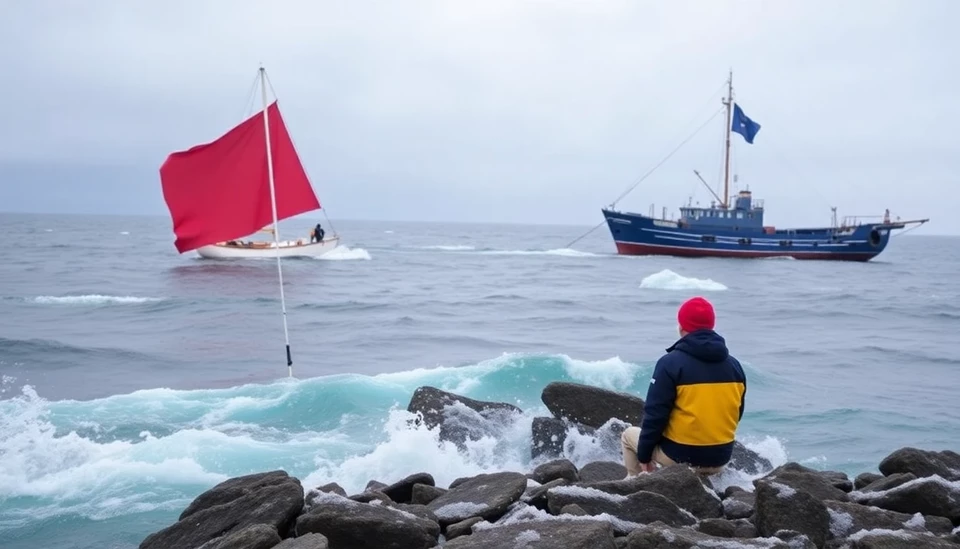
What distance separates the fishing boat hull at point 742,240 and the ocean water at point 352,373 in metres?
20.2

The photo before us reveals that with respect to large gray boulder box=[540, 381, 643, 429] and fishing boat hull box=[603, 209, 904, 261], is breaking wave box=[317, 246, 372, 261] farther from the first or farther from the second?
large gray boulder box=[540, 381, 643, 429]

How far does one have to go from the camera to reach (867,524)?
189 inches

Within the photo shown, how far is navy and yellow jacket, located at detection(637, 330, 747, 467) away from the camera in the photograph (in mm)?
5090

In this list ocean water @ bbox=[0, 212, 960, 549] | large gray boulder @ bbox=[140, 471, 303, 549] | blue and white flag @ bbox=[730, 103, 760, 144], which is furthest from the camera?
blue and white flag @ bbox=[730, 103, 760, 144]

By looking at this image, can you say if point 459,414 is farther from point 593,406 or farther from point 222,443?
point 222,443

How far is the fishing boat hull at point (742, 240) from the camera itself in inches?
2256

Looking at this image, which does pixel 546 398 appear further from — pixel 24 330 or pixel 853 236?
pixel 853 236

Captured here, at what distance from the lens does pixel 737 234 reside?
188 ft

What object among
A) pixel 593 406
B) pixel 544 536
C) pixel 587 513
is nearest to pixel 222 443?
pixel 593 406

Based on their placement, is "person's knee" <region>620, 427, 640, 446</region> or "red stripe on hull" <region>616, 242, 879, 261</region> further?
"red stripe on hull" <region>616, 242, 879, 261</region>

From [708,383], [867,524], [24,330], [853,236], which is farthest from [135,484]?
[853,236]

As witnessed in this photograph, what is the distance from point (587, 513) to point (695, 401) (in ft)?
3.07

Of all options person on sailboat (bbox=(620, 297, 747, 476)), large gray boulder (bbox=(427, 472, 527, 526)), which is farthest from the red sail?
person on sailboat (bbox=(620, 297, 747, 476))

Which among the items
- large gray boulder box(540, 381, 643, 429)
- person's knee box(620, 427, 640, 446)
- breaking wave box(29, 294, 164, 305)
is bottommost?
breaking wave box(29, 294, 164, 305)
